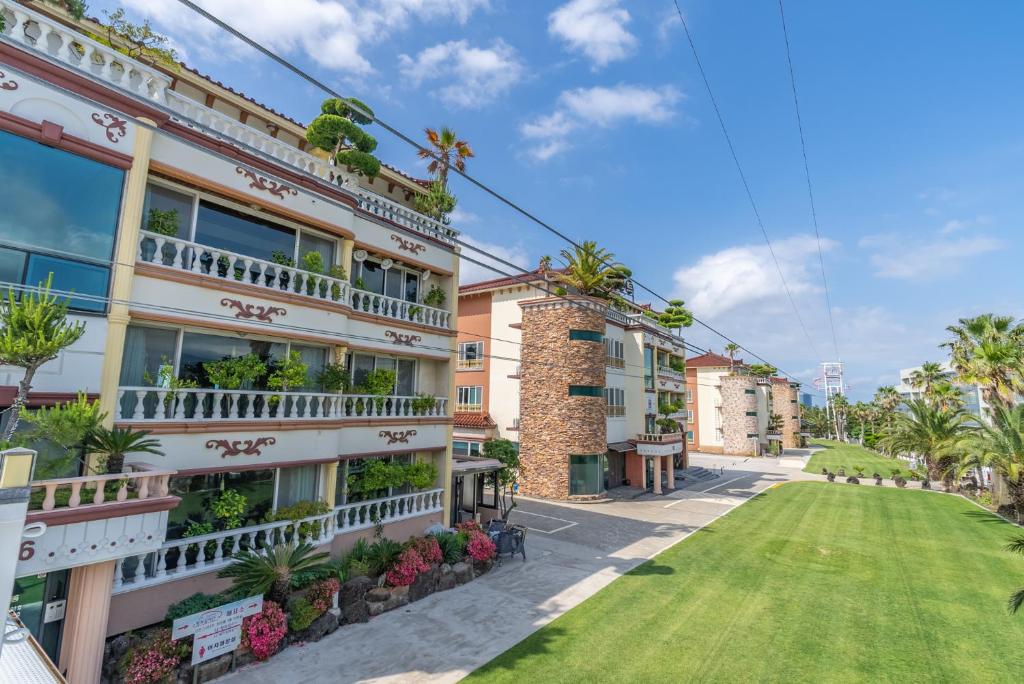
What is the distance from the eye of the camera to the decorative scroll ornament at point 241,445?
35.0ft

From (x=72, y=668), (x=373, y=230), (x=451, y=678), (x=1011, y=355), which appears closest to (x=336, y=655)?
(x=451, y=678)

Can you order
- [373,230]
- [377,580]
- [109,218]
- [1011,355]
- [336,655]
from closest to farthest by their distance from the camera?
[109,218], [336,655], [377,580], [373,230], [1011,355]

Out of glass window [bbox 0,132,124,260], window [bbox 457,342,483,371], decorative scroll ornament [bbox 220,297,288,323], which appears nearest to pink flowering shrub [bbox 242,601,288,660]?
decorative scroll ornament [bbox 220,297,288,323]

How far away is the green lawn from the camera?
998 centimetres

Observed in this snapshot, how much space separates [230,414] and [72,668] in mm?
5088

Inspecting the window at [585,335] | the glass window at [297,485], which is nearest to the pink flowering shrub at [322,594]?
the glass window at [297,485]

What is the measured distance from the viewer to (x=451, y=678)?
9359 mm

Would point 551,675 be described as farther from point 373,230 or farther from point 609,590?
point 373,230

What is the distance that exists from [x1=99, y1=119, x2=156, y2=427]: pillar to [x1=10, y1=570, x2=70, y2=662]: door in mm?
2837

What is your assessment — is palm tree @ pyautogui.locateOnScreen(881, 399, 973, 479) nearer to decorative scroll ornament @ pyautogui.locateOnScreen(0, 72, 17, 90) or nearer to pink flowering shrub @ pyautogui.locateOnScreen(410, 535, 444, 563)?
pink flowering shrub @ pyautogui.locateOnScreen(410, 535, 444, 563)

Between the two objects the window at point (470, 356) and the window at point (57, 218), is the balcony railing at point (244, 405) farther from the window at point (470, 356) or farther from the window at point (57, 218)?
the window at point (470, 356)

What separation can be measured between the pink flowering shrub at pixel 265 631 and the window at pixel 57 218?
23.6 ft

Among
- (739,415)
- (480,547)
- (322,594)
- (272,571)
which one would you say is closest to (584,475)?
(480,547)

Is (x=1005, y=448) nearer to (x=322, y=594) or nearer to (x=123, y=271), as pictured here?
(x=322, y=594)
